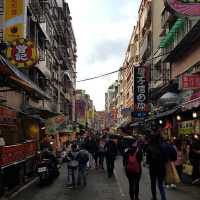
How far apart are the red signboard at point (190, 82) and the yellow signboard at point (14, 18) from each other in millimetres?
8587

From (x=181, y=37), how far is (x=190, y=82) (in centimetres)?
625

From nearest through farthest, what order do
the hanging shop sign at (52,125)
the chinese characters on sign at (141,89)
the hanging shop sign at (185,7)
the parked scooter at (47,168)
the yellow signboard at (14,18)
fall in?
the hanging shop sign at (185,7) → the parked scooter at (47,168) → the yellow signboard at (14,18) → the hanging shop sign at (52,125) → the chinese characters on sign at (141,89)

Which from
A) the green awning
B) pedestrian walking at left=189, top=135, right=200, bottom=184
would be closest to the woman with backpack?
pedestrian walking at left=189, top=135, right=200, bottom=184

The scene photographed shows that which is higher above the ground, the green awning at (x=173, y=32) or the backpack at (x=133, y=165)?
the green awning at (x=173, y=32)

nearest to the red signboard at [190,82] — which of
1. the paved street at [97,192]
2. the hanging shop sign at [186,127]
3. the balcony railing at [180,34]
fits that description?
the hanging shop sign at [186,127]

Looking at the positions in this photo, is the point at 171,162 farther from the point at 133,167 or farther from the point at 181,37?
the point at 181,37

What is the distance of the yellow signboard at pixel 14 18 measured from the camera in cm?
2652

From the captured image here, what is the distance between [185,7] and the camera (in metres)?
17.2

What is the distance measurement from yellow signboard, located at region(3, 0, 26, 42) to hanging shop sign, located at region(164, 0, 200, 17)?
37.0ft

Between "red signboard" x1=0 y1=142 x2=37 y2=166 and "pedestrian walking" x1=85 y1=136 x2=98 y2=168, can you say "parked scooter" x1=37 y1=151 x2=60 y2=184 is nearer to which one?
"red signboard" x1=0 y1=142 x2=37 y2=166

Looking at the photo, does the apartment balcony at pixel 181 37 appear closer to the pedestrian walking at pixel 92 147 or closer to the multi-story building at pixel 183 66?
→ the multi-story building at pixel 183 66

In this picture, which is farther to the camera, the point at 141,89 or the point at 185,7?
the point at 141,89

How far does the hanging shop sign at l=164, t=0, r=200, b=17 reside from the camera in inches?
669

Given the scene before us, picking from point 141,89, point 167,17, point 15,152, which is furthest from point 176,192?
point 141,89
